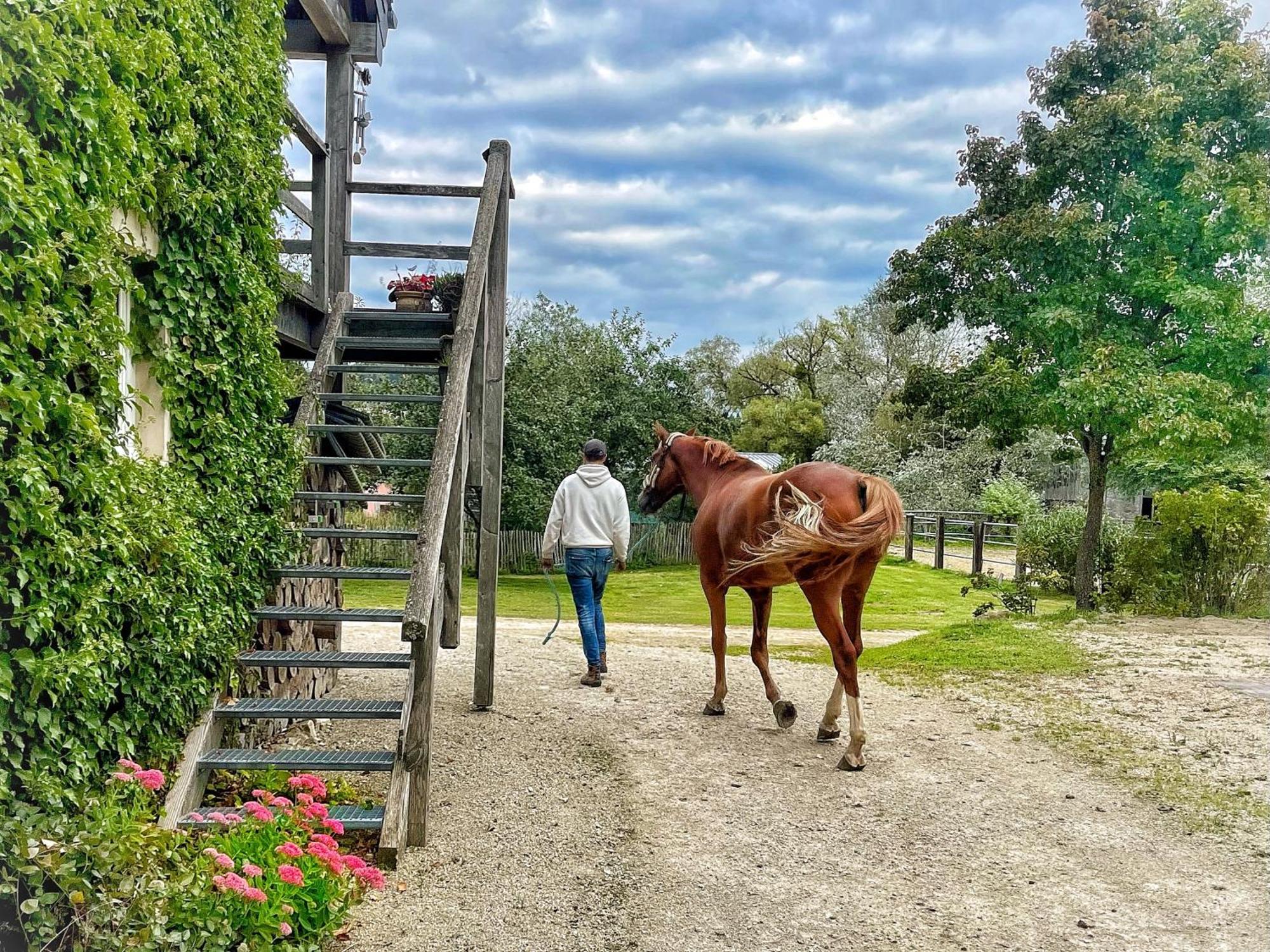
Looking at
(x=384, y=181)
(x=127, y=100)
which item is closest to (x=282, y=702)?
(x=127, y=100)

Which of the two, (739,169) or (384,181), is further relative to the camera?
(739,169)

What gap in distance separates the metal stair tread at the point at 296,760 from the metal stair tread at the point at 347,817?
0.18m

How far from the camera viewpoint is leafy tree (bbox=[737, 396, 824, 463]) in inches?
1444

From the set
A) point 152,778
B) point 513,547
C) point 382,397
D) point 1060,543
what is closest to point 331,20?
point 382,397

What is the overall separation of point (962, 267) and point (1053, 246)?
4.31 ft

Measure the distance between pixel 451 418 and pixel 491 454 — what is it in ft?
7.06

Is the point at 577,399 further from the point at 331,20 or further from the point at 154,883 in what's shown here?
the point at 154,883

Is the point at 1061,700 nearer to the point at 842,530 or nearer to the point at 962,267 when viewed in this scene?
the point at 842,530

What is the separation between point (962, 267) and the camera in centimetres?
1380

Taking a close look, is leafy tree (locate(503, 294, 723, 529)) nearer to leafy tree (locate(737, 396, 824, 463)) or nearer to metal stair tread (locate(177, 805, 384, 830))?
leafy tree (locate(737, 396, 824, 463))

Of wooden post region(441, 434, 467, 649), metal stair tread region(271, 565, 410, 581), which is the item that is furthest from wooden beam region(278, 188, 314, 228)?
metal stair tread region(271, 565, 410, 581)

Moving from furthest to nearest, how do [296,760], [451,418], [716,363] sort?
[716,363] → [451,418] → [296,760]

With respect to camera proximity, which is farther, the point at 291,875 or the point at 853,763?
the point at 853,763

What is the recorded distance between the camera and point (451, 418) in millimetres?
5602
